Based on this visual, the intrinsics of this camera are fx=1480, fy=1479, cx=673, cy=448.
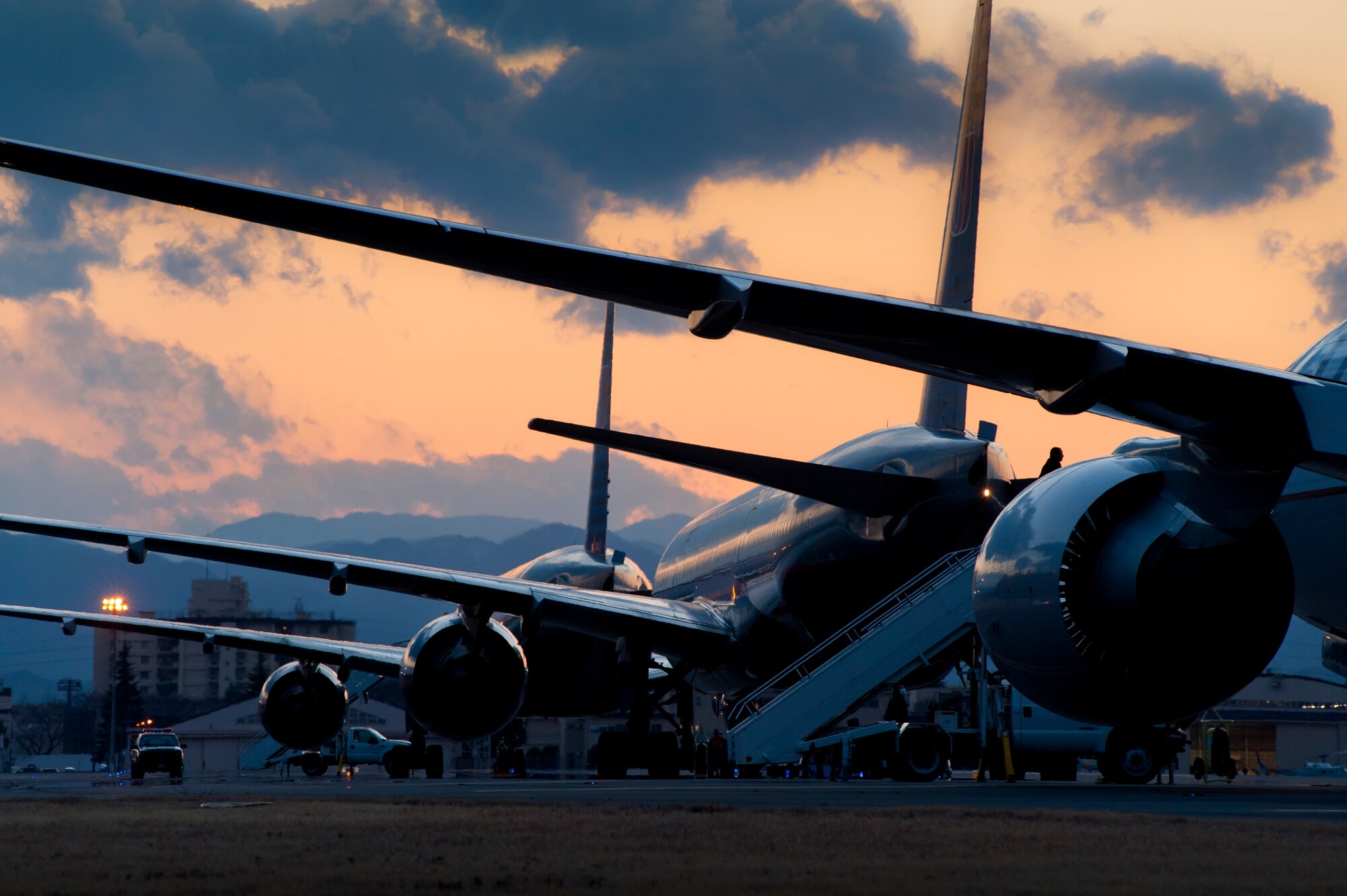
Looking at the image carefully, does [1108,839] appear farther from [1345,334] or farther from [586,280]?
[1345,334]

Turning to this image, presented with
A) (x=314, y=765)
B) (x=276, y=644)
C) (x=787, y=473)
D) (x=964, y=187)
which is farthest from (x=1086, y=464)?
(x=314, y=765)

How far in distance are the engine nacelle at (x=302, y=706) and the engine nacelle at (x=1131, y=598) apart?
22584 mm

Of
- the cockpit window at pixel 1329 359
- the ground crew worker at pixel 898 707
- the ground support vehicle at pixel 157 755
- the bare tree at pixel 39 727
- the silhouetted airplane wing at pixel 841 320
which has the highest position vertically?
the cockpit window at pixel 1329 359

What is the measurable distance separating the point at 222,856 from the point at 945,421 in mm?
16048

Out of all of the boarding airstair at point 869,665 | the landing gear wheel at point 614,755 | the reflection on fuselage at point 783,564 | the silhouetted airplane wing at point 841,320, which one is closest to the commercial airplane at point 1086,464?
the silhouetted airplane wing at point 841,320

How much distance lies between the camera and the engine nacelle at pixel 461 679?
64.0 ft

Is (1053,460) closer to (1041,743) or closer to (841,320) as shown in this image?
(1041,743)

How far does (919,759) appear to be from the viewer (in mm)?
19172

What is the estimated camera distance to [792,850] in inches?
266

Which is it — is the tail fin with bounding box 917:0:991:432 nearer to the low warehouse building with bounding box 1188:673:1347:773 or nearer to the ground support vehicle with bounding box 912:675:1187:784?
the ground support vehicle with bounding box 912:675:1187:784

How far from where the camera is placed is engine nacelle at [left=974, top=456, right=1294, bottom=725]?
27.5 feet

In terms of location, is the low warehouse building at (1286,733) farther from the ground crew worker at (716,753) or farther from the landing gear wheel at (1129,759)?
the landing gear wheel at (1129,759)

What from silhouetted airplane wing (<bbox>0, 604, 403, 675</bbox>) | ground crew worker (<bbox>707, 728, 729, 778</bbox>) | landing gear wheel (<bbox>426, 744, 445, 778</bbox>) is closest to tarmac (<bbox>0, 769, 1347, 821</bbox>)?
ground crew worker (<bbox>707, 728, 729, 778</bbox>)

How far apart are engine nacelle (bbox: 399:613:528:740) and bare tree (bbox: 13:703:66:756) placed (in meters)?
146
